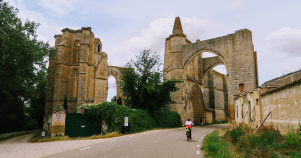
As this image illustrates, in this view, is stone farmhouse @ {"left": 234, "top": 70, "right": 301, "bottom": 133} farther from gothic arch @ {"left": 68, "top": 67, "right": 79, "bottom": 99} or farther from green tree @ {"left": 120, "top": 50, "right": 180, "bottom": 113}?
gothic arch @ {"left": 68, "top": 67, "right": 79, "bottom": 99}

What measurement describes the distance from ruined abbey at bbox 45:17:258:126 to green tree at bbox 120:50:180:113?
8.42 feet

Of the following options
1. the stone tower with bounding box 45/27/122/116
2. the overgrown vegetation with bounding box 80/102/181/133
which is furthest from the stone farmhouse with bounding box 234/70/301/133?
the stone tower with bounding box 45/27/122/116

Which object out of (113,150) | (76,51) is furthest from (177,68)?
(113,150)

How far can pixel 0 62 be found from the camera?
13.1m

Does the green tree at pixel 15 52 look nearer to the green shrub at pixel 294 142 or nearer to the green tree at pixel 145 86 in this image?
the green tree at pixel 145 86

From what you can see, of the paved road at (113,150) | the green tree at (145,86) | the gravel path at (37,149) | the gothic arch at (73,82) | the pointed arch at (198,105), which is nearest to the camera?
the paved road at (113,150)

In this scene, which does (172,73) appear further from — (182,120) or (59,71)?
(59,71)

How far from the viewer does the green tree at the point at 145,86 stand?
18.4 m

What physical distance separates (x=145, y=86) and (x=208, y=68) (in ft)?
47.9

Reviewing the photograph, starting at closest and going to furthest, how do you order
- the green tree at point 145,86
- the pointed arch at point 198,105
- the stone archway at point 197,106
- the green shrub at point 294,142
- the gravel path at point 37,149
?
1. the green shrub at point 294,142
2. the gravel path at point 37,149
3. the green tree at point 145,86
4. the stone archway at point 197,106
5. the pointed arch at point 198,105

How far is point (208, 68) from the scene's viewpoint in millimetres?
29578

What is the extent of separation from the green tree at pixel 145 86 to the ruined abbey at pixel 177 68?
2.57 m

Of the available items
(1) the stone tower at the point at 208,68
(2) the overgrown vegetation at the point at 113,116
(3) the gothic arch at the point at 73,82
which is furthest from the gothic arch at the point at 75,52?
(2) the overgrown vegetation at the point at 113,116

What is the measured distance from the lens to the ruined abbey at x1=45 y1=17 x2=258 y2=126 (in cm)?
1999
